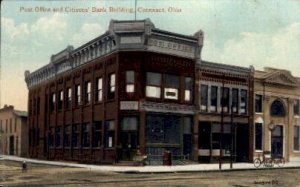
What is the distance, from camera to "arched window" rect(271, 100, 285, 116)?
40.6 metres

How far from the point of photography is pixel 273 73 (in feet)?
128

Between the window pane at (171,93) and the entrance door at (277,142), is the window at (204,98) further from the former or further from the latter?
the entrance door at (277,142)

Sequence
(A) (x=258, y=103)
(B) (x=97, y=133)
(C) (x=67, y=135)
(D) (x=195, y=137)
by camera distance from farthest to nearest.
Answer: (C) (x=67, y=135), (A) (x=258, y=103), (B) (x=97, y=133), (D) (x=195, y=137)

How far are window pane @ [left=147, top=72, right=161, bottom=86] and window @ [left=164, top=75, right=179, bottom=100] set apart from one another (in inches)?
21.6

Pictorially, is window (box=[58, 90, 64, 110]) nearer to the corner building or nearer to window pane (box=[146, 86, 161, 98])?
the corner building

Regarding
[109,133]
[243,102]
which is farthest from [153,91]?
[243,102]

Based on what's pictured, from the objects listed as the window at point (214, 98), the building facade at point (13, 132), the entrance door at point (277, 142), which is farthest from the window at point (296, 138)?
the building facade at point (13, 132)

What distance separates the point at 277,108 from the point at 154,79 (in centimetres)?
1289

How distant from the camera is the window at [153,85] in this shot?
33000 millimetres

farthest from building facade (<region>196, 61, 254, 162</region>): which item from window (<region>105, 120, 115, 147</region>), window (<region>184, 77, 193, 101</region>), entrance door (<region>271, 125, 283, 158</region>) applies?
window (<region>105, 120, 115, 147</region>)

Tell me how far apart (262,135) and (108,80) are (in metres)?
13.5

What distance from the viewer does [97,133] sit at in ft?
118

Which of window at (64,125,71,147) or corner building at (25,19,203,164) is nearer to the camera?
corner building at (25,19,203,164)

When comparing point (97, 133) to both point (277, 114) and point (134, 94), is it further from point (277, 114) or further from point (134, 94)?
point (277, 114)
